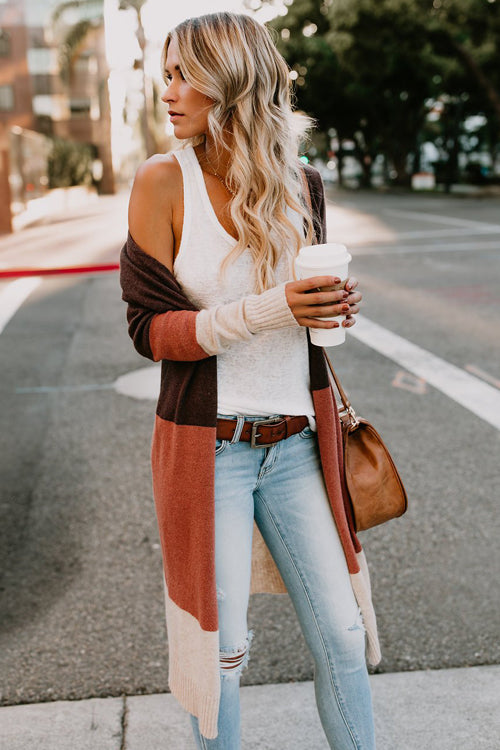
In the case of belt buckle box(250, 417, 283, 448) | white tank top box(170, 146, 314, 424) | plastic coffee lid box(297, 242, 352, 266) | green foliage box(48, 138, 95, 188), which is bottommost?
green foliage box(48, 138, 95, 188)

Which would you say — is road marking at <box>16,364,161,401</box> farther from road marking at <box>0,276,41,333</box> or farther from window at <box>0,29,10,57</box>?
window at <box>0,29,10,57</box>

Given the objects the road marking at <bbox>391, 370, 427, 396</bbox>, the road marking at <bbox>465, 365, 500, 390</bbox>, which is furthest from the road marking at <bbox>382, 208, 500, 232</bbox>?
the road marking at <bbox>391, 370, 427, 396</bbox>

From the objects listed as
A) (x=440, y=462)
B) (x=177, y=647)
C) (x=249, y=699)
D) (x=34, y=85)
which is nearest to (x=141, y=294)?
(x=177, y=647)

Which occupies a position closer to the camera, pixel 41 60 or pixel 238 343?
pixel 238 343

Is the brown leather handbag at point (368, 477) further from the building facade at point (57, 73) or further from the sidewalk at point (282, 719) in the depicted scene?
the building facade at point (57, 73)

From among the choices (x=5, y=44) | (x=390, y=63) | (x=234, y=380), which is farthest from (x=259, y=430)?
(x=5, y=44)

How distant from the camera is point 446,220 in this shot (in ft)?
66.1

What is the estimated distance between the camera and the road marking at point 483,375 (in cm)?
623

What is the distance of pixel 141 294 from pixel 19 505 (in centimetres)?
280

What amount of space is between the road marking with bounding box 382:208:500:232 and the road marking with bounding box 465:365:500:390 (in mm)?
11165

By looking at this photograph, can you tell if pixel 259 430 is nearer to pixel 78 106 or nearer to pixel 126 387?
pixel 126 387

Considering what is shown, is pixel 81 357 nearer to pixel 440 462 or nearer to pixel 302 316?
pixel 440 462

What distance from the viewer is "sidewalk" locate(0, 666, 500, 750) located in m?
2.42

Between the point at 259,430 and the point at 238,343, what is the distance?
0.21m
